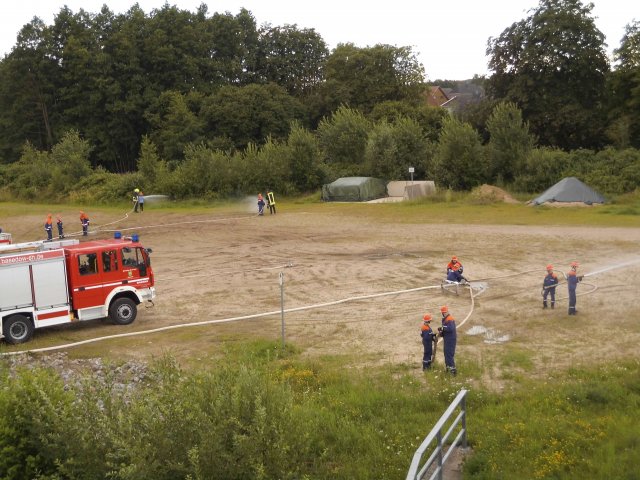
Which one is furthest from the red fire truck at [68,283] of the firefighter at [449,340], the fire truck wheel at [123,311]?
the firefighter at [449,340]

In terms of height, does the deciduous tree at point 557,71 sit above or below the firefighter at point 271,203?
above

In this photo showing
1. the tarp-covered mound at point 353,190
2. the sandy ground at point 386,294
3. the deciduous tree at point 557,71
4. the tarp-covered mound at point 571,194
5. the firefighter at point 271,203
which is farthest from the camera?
the deciduous tree at point 557,71

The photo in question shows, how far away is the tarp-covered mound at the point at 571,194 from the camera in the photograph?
131 ft

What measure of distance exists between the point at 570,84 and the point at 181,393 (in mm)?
51992

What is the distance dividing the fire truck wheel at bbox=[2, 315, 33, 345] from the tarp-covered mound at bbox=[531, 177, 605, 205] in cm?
3140

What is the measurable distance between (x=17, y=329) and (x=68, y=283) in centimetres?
186

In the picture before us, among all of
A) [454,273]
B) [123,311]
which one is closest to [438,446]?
[454,273]

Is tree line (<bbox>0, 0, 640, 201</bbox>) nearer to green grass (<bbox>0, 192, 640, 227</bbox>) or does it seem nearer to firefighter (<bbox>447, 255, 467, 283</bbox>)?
green grass (<bbox>0, 192, 640, 227</bbox>)

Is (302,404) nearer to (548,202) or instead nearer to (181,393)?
(181,393)

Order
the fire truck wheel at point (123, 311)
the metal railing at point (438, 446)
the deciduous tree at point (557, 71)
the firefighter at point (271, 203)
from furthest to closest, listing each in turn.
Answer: the deciduous tree at point (557, 71)
the firefighter at point (271, 203)
the fire truck wheel at point (123, 311)
the metal railing at point (438, 446)

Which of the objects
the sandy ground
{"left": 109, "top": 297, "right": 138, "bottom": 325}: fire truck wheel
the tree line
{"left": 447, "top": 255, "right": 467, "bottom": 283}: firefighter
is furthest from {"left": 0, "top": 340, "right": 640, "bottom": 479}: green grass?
the tree line

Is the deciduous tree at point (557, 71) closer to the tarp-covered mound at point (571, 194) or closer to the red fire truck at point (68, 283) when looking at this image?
the tarp-covered mound at point (571, 194)

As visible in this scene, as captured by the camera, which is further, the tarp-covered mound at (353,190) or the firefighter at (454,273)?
the tarp-covered mound at (353,190)

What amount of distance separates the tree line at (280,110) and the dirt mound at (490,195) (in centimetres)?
256
